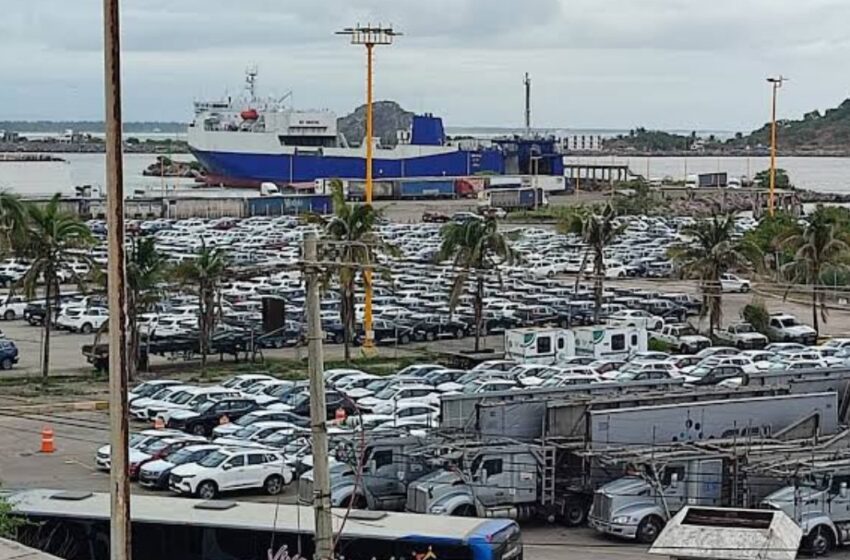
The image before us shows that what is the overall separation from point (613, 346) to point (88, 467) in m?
14.4

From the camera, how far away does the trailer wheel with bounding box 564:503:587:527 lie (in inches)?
738

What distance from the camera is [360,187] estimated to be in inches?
3482

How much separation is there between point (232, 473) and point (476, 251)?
52.8 feet

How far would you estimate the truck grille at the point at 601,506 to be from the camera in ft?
58.2

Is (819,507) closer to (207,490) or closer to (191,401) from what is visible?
(207,490)

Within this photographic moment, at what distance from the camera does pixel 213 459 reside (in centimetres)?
2050

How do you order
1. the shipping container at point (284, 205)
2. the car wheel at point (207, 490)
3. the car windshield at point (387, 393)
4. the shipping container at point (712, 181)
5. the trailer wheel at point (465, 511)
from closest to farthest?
1. the trailer wheel at point (465, 511)
2. the car wheel at point (207, 490)
3. the car windshield at point (387, 393)
4. the shipping container at point (284, 205)
5. the shipping container at point (712, 181)

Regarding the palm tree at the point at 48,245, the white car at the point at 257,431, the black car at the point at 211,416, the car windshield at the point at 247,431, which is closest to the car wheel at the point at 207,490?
the white car at the point at 257,431

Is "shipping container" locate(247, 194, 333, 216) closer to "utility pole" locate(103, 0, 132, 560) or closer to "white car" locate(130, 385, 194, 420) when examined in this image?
"white car" locate(130, 385, 194, 420)

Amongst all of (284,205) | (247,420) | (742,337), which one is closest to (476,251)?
(742,337)

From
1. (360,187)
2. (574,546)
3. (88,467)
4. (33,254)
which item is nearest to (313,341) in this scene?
(574,546)

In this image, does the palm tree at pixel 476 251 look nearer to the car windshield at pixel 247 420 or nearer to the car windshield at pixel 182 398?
the car windshield at pixel 182 398

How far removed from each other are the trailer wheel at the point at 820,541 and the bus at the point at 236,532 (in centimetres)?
425

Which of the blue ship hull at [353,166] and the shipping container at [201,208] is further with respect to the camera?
the blue ship hull at [353,166]
